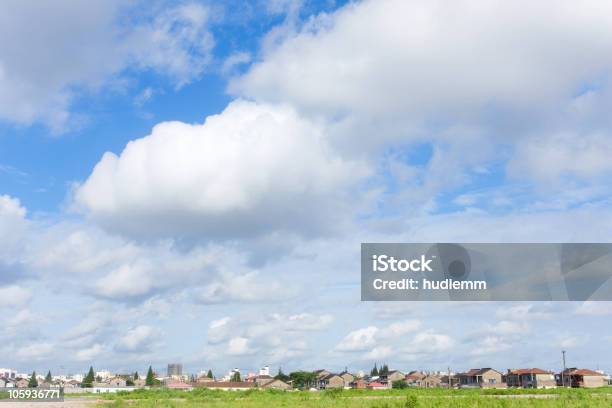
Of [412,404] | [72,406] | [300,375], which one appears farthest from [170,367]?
[412,404]

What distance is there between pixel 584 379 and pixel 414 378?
1470 inches

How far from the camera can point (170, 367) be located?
330ft

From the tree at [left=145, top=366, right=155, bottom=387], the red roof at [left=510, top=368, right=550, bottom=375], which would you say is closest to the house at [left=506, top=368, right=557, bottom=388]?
the red roof at [left=510, top=368, right=550, bottom=375]

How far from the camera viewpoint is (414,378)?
127 metres

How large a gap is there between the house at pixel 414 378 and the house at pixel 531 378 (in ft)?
65.3

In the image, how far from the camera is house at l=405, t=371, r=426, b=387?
122975 mm

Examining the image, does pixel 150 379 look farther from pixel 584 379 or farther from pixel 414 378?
pixel 584 379

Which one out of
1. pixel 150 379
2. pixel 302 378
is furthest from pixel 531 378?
pixel 150 379

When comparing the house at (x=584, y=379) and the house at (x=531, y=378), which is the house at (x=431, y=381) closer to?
the house at (x=531, y=378)

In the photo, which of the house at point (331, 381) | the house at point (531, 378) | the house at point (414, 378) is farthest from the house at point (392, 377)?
the house at point (531, 378)

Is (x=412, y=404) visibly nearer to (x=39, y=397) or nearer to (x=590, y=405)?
(x=590, y=405)

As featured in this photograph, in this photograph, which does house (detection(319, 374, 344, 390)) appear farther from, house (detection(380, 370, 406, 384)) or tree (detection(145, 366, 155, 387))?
tree (detection(145, 366, 155, 387))

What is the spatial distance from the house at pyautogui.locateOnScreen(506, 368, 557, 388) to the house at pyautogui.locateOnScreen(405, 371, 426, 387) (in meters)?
19.9

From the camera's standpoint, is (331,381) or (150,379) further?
(150,379)
